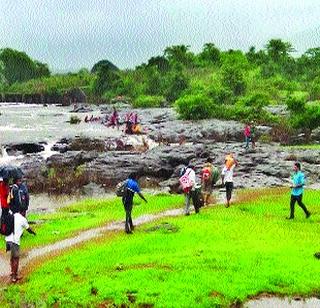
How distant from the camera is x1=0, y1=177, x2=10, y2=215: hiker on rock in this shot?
19406 millimetres

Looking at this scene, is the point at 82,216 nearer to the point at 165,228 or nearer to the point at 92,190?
the point at 165,228

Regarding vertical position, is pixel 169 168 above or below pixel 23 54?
below

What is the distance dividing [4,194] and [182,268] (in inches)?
254

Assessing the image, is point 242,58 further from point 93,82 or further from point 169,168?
point 169,168

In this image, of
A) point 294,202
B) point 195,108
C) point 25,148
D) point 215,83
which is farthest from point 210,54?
point 294,202

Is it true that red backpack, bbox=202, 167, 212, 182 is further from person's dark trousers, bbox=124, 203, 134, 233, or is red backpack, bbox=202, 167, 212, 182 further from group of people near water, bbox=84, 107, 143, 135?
group of people near water, bbox=84, 107, 143, 135

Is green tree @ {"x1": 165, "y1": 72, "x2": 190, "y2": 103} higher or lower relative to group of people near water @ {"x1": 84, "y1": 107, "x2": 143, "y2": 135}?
higher

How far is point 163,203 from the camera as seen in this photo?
30.1 metres

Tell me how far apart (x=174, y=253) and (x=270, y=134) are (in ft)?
141

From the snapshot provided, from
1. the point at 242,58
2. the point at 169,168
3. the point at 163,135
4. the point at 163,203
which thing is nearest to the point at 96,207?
the point at 163,203

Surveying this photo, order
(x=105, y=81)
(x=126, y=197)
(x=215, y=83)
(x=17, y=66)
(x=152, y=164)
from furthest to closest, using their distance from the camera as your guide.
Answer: (x=17, y=66) → (x=105, y=81) → (x=215, y=83) → (x=152, y=164) → (x=126, y=197)

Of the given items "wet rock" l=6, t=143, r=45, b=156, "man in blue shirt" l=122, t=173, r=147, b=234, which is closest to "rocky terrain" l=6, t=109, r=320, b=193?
"wet rock" l=6, t=143, r=45, b=156

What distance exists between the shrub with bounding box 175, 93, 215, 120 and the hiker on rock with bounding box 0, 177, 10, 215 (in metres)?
54.7

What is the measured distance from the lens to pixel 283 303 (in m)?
16.1
